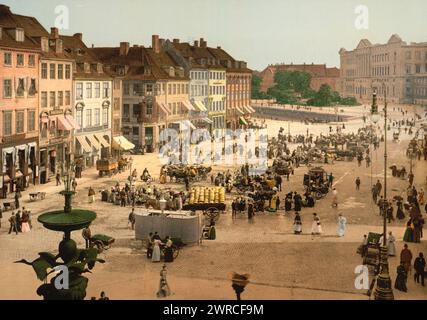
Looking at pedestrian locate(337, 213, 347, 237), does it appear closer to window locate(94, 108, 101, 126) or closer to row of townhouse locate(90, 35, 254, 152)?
window locate(94, 108, 101, 126)

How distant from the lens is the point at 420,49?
126m

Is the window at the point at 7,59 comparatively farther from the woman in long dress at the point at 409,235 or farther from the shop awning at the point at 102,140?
the woman in long dress at the point at 409,235

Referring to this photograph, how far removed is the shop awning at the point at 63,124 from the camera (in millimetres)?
46719

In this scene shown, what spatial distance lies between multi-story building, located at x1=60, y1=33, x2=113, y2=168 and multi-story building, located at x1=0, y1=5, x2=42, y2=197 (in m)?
5.84

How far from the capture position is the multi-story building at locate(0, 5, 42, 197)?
38406mm

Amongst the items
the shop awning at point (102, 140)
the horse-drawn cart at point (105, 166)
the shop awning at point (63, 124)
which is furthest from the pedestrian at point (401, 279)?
the shop awning at point (102, 140)

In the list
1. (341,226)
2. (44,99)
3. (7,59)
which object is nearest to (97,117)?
(44,99)

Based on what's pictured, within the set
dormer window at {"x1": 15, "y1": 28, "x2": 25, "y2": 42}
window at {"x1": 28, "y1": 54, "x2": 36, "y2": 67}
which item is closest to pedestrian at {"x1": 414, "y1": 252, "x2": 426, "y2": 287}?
dormer window at {"x1": 15, "y1": 28, "x2": 25, "y2": 42}

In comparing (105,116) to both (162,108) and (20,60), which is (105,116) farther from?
(20,60)

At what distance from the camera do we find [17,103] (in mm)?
40531

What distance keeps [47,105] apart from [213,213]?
20.6m

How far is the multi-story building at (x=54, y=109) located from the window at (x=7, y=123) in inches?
174
